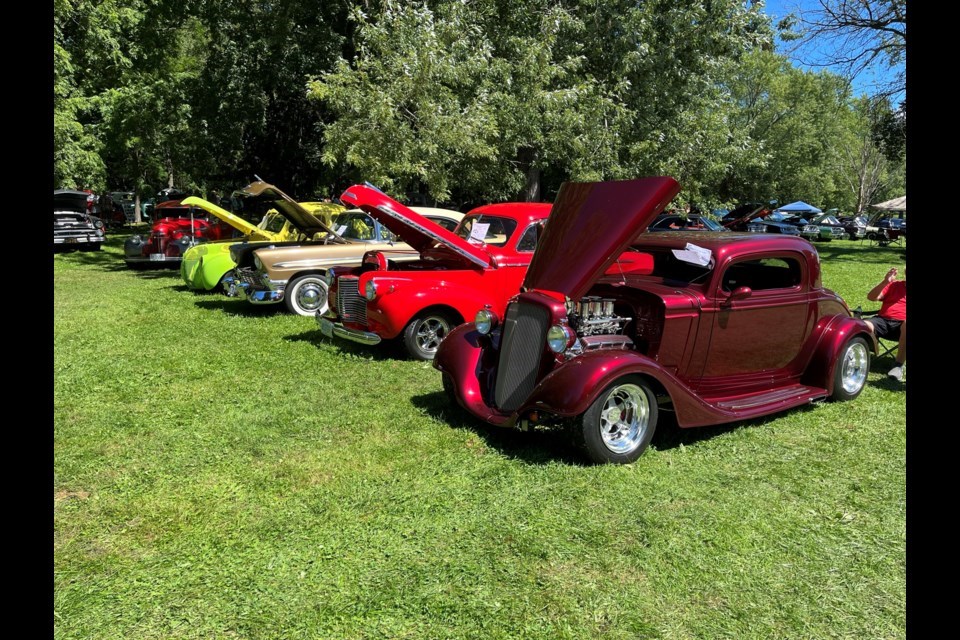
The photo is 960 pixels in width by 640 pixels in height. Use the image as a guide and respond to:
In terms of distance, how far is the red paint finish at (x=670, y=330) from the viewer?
4.62 meters

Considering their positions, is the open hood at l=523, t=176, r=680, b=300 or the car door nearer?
the open hood at l=523, t=176, r=680, b=300

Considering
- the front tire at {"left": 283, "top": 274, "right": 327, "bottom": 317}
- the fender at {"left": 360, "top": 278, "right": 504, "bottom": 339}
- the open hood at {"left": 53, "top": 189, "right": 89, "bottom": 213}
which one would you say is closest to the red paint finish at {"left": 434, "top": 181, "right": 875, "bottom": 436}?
the fender at {"left": 360, "top": 278, "right": 504, "bottom": 339}

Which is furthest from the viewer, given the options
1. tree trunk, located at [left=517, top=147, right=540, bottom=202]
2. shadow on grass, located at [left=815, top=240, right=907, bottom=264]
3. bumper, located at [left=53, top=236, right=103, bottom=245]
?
shadow on grass, located at [left=815, top=240, right=907, bottom=264]

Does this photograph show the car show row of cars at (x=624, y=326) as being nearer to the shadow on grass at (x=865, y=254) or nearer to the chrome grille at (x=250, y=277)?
the chrome grille at (x=250, y=277)

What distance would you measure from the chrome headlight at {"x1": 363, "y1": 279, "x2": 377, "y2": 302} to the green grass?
118 cm

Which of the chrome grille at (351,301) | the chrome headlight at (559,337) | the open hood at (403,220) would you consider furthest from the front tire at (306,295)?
the chrome headlight at (559,337)

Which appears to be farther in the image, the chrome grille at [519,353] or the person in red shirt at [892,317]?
the person in red shirt at [892,317]

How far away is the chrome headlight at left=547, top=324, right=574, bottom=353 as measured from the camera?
15.1ft

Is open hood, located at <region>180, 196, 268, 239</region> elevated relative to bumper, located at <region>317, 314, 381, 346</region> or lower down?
elevated

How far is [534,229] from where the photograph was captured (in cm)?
818

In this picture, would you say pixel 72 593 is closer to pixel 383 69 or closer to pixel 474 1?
pixel 383 69

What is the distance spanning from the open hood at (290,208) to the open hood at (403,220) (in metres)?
2.88

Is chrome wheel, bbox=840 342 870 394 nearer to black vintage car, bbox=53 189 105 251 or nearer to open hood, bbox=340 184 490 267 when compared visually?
open hood, bbox=340 184 490 267

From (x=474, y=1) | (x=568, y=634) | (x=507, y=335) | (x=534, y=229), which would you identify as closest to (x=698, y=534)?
(x=568, y=634)
